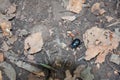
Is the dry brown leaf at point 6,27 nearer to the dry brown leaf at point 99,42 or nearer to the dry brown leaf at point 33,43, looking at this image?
the dry brown leaf at point 33,43

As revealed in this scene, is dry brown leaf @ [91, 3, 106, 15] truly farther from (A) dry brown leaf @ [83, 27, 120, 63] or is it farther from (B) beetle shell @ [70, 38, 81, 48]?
(B) beetle shell @ [70, 38, 81, 48]

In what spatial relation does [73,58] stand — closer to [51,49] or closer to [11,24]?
[51,49]

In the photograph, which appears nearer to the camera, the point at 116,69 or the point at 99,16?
the point at 116,69

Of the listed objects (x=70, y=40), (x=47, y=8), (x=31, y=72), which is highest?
(x=47, y=8)

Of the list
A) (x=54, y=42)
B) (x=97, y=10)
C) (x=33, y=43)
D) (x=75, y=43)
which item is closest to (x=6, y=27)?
(x=33, y=43)

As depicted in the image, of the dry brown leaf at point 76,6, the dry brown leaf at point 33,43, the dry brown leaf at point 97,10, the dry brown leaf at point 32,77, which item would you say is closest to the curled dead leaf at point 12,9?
the dry brown leaf at point 33,43

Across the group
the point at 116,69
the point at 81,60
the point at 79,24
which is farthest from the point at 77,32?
the point at 116,69

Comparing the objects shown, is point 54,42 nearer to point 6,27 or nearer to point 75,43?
point 75,43
